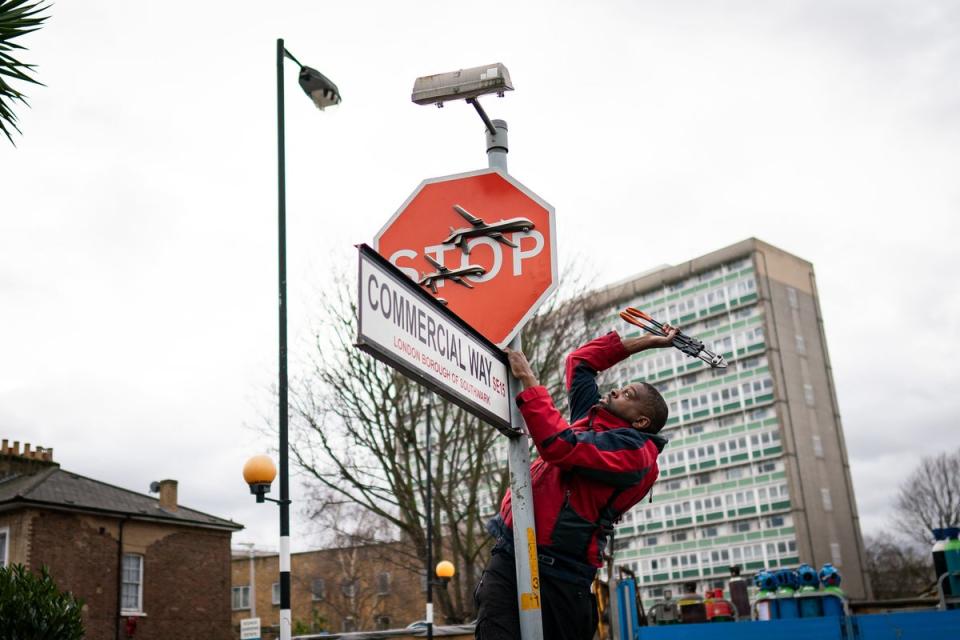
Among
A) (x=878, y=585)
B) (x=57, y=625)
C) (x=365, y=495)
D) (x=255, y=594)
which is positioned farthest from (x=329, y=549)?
(x=57, y=625)

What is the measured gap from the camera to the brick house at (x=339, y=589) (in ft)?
183

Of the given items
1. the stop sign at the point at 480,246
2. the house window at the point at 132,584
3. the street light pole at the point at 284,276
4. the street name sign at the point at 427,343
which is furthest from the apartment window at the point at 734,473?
the street name sign at the point at 427,343

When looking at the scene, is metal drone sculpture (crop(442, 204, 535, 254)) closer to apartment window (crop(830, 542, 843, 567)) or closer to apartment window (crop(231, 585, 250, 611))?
apartment window (crop(231, 585, 250, 611))

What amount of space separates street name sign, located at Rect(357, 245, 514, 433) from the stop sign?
0.25 m

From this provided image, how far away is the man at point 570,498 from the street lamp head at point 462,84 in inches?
43.0

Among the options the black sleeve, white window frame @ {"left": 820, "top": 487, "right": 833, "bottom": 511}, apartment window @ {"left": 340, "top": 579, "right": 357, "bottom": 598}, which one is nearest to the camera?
the black sleeve

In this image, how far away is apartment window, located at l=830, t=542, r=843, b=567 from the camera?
65438 millimetres

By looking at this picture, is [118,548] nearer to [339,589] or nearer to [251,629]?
[251,629]

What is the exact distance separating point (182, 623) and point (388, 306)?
29451 mm

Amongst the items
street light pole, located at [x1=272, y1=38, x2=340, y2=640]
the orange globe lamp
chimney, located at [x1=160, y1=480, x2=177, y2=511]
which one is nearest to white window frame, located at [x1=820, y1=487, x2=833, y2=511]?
chimney, located at [x1=160, y1=480, x2=177, y2=511]

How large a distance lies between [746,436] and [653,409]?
68647 millimetres

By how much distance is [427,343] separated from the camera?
2826 millimetres

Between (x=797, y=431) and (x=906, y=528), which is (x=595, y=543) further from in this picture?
(x=797, y=431)

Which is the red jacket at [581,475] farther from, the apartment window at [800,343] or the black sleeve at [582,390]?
the apartment window at [800,343]
